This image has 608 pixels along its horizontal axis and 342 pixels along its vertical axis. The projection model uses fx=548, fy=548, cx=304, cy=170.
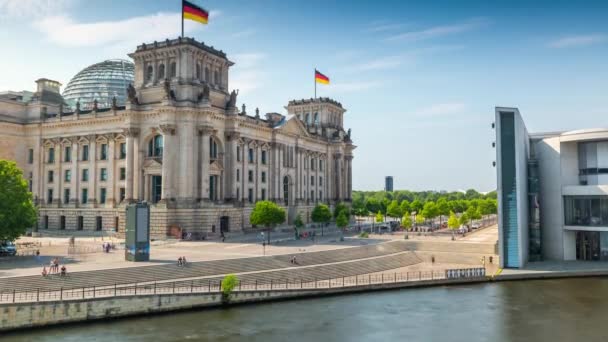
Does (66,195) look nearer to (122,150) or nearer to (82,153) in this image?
(82,153)

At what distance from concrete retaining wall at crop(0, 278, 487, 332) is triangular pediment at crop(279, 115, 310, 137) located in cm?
5920

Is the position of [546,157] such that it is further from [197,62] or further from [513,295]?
[197,62]

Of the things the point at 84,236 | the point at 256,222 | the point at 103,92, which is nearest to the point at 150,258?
the point at 256,222

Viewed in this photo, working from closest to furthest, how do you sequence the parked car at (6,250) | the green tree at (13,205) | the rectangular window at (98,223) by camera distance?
the green tree at (13,205) → the parked car at (6,250) → the rectangular window at (98,223)

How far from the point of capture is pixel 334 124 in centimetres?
12850

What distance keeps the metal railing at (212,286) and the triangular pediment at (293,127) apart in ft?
167

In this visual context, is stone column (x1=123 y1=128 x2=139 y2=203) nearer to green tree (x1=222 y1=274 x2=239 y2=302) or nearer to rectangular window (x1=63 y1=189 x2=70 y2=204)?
rectangular window (x1=63 y1=189 x2=70 y2=204)

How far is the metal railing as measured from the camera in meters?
37.4

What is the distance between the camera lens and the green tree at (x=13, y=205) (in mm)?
51719

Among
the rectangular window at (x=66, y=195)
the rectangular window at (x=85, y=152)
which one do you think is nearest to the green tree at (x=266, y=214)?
the rectangular window at (x=85, y=152)

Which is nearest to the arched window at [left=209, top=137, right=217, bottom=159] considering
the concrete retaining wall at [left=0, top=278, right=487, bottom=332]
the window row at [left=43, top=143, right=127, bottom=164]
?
the window row at [left=43, top=143, right=127, bottom=164]

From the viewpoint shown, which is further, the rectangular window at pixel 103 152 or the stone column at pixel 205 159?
the rectangular window at pixel 103 152


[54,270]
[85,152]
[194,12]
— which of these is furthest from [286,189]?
[54,270]

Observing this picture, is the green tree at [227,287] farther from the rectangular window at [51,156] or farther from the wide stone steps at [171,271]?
the rectangular window at [51,156]
